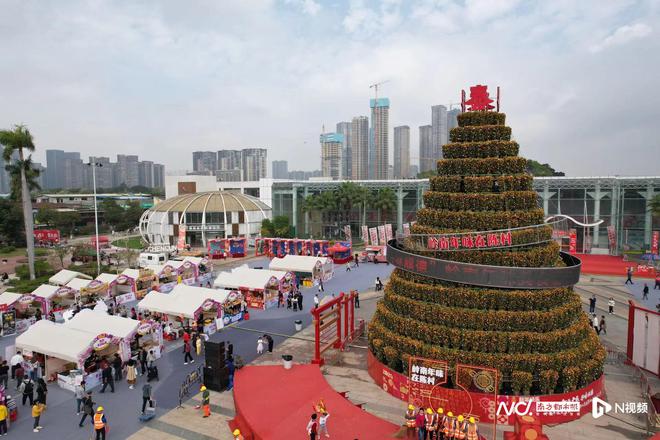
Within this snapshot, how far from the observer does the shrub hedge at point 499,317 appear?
15914 mm

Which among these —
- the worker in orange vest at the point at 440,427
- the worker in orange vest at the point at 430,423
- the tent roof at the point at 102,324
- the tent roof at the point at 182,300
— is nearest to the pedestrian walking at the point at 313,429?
the worker in orange vest at the point at 430,423

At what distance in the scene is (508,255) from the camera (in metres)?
16.7

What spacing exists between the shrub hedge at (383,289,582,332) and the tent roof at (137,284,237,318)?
14.2 m

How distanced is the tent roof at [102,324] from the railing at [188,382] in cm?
394

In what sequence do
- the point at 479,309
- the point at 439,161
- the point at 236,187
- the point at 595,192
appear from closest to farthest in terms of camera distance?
the point at 479,309, the point at 439,161, the point at 595,192, the point at 236,187

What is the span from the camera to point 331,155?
430 feet

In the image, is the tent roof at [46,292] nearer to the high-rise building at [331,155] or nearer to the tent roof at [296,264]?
the tent roof at [296,264]

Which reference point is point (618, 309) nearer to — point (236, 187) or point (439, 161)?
point (439, 161)

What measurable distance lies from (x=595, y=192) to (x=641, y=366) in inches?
1668

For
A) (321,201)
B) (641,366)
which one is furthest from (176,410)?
(321,201)

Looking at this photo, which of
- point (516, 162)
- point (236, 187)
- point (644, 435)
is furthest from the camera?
point (236, 187)

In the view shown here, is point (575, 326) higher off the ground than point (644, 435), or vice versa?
point (575, 326)

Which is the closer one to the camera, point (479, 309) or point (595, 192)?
point (479, 309)

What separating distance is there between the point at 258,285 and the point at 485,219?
19.4 meters
